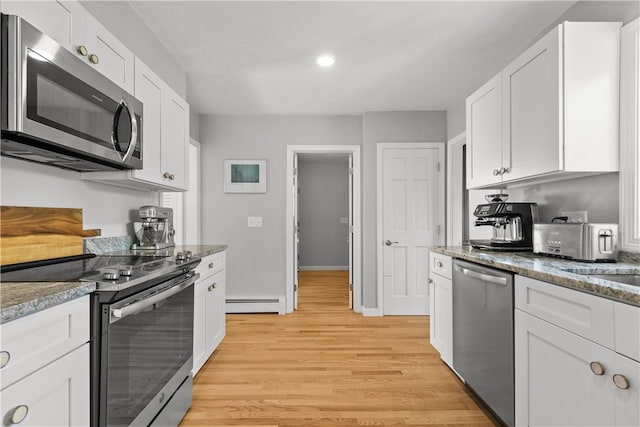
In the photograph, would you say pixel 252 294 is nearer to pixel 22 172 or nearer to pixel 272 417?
pixel 272 417

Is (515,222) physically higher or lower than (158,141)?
lower

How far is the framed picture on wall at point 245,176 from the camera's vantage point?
4.14 metres

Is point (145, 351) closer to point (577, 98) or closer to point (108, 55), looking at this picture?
point (108, 55)

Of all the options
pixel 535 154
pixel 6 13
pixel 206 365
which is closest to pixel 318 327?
pixel 206 365

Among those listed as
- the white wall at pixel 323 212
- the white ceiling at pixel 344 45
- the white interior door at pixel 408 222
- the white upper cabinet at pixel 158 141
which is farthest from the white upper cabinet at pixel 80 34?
the white wall at pixel 323 212

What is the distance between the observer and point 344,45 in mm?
2525

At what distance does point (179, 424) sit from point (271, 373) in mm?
750

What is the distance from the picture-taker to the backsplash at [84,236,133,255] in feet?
6.22

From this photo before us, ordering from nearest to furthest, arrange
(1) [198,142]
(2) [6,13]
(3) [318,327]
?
1. (2) [6,13]
2. (3) [318,327]
3. (1) [198,142]

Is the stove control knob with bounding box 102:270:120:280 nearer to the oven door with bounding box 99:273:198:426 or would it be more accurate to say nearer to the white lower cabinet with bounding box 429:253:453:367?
the oven door with bounding box 99:273:198:426

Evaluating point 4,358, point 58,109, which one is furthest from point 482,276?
point 58,109

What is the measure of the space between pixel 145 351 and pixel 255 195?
9.41 feet

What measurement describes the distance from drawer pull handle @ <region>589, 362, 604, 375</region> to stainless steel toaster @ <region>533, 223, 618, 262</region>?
69 centimetres

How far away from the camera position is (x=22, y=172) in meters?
1.46
